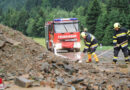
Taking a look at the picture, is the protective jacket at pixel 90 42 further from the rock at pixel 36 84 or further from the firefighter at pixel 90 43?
the rock at pixel 36 84

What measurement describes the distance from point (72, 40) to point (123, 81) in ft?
35.7

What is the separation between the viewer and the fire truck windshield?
1738 centimetres

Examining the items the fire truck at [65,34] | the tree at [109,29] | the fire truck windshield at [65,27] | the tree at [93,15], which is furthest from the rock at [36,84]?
the tree at [93,15]

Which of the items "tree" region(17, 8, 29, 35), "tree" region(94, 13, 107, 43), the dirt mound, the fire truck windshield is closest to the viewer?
the dirt mound

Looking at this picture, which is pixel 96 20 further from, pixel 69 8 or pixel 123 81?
pixel 69 8

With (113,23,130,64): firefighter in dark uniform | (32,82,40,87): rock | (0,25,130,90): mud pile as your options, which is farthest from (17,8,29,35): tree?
(32,82,40,87): rock

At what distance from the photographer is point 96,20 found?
159ft

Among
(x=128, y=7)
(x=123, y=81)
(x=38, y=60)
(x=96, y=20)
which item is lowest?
(x=123, y=81)

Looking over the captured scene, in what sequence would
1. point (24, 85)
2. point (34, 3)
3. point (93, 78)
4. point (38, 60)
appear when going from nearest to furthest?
point (24, 85) → point (93, 78) → point (38, 60) → point (34, 3)

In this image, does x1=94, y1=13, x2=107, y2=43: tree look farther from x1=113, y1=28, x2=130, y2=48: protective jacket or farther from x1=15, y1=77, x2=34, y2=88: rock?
x1=15, y1=77, x2=34, y2=88: rock

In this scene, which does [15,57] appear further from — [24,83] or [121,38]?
[121,38]

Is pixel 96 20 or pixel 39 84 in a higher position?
pixel 96 20

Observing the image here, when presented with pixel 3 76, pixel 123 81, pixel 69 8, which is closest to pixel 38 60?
pixel 3 76

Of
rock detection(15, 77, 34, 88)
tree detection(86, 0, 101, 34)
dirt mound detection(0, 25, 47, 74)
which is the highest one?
tree detection(86, 0, 101, 34)
